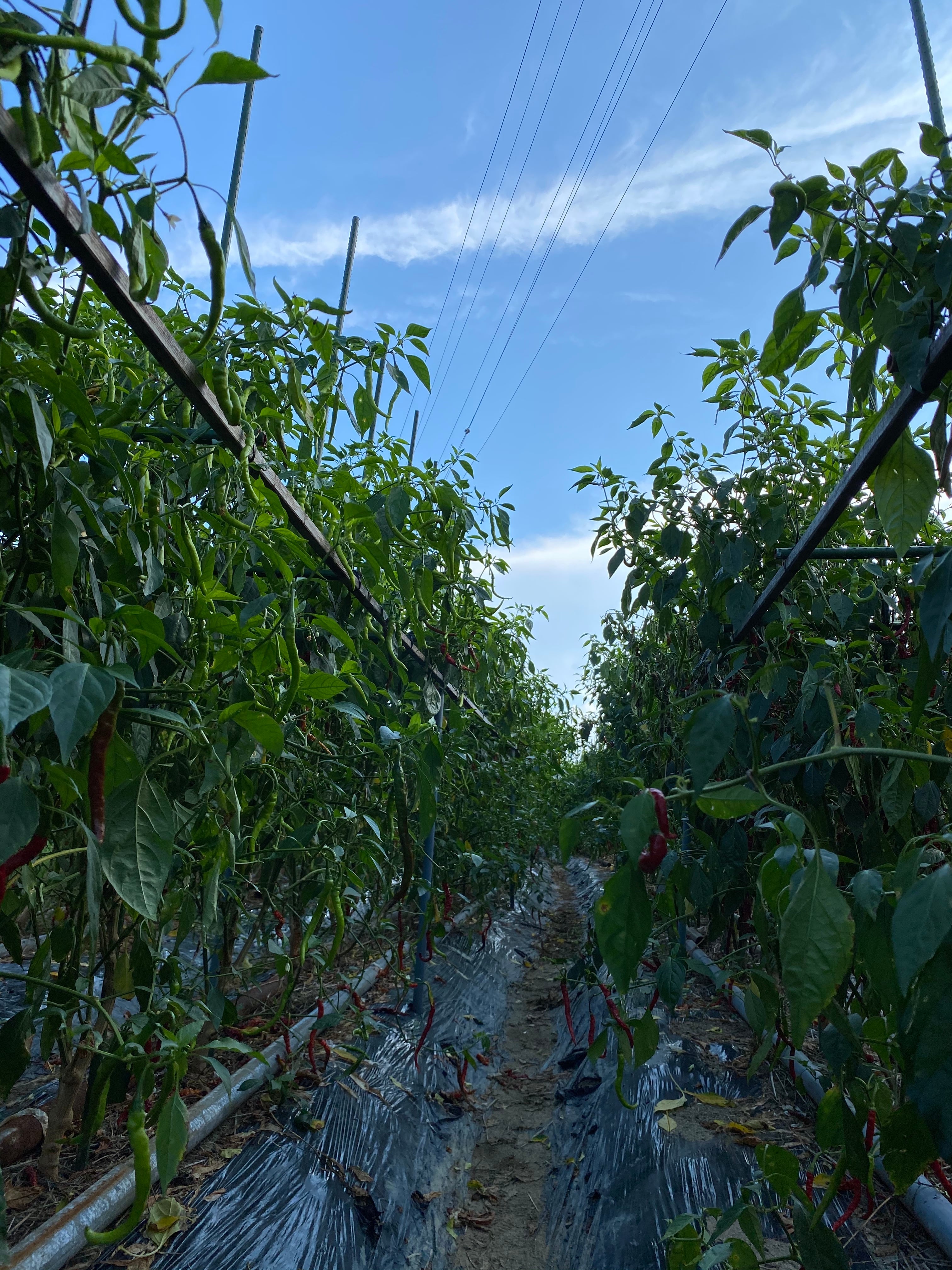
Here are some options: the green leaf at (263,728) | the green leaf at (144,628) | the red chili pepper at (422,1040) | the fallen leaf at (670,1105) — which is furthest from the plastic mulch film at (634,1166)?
the green leaf at (144,628)

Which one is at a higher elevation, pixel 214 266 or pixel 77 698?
pixel 214 266

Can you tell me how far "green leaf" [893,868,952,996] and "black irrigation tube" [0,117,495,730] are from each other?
898 millimetres

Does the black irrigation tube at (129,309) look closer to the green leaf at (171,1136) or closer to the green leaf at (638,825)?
the green leaf at (638,825)

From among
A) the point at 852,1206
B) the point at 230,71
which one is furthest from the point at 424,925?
the point at 230,71

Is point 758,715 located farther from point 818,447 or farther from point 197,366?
point 197,366

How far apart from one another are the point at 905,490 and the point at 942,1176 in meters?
1.16

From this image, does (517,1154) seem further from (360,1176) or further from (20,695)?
(20,695)

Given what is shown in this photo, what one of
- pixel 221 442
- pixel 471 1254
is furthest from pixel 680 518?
pixel 471 1254

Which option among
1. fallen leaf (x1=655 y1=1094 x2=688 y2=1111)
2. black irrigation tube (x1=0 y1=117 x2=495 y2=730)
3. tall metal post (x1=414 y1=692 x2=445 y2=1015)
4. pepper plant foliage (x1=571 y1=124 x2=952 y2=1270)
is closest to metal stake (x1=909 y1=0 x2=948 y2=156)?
pepper plant foliage (x1=571 y1=124 x2=952 y2=1270)

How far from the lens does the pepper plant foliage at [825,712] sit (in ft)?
2.04

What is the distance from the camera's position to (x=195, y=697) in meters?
1.04

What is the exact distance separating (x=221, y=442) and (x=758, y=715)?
136 centimetres

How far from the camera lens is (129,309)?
87 cm

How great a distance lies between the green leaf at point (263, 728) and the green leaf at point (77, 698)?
25cm
